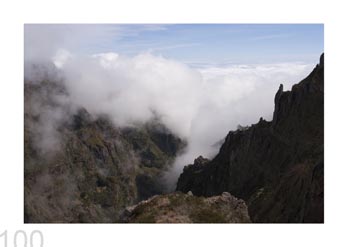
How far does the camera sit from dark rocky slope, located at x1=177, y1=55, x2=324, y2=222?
54.5 metres

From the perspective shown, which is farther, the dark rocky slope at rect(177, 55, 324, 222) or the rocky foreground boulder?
the dark rocky slope at rect(177, 55, 324, 222)

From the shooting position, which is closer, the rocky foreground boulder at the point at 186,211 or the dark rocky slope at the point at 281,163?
the rocky foreground boulder at the point at 186,211

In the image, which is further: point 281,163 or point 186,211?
point 281,163

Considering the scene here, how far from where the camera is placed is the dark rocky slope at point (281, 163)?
54519mm

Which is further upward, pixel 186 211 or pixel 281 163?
pixel 281 163

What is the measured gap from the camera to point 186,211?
144ft

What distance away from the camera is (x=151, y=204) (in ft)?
154

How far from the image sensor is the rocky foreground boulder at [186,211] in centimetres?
4183

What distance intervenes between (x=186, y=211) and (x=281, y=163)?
191 feet

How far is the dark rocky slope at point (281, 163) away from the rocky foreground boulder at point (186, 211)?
4.07 meters

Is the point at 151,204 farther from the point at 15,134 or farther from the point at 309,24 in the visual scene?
the point at 309,24

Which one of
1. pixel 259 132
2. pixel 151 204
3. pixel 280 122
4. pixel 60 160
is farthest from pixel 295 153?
pixel 60 160

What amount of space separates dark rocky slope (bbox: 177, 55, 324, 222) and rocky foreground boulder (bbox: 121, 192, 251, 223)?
13.4 feet

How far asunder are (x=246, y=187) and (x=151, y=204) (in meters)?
64.9
